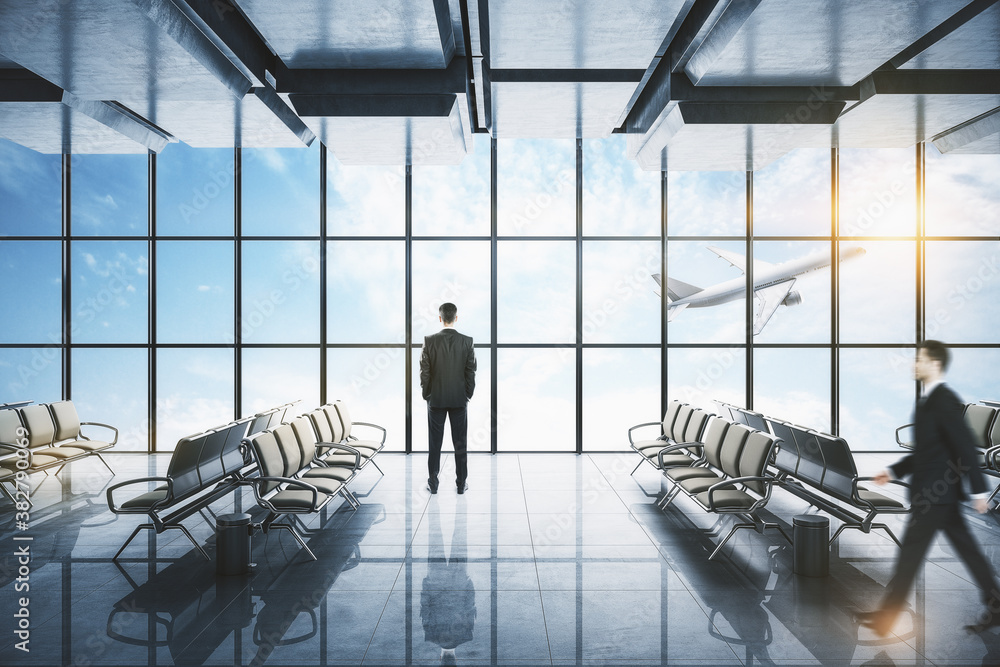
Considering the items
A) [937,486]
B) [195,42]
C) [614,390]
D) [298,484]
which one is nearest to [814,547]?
[937,486]

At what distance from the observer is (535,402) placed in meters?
7.50

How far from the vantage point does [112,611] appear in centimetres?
305

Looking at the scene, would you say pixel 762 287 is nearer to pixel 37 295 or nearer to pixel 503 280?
pixel 503 280

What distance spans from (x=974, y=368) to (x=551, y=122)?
7007 millimetres

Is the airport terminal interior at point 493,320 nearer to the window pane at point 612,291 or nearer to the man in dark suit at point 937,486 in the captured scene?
the window pane at point 612,291

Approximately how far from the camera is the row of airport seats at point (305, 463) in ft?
12.8

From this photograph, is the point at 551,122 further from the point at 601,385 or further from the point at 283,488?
the point at 283,488

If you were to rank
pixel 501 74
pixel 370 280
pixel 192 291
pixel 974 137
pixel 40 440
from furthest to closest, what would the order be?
pixel 370 280, pixel 192 291, pixel 974 137, pixel 40 440, pixel 501 74

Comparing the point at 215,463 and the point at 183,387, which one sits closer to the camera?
the point at 215,463

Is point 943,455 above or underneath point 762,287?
underneath

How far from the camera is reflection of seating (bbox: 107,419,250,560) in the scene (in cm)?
375

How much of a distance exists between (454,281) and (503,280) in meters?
0.73

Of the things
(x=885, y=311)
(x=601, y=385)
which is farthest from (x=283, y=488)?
(x=885, y=311)

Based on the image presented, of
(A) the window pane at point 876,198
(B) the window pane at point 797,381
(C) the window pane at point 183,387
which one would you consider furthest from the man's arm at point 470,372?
(A) the window pane at point 876,198
